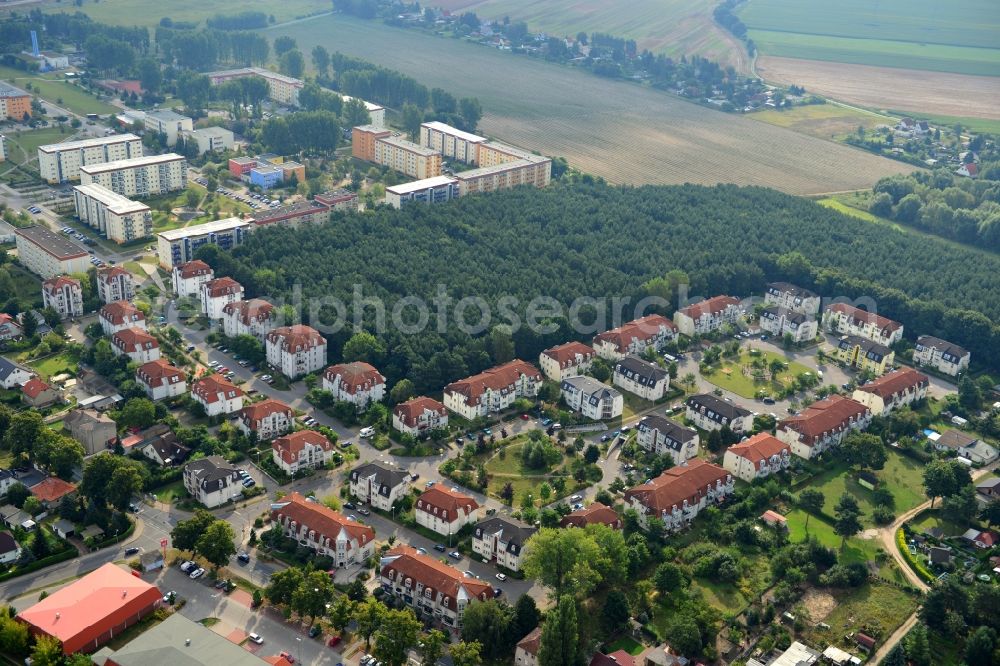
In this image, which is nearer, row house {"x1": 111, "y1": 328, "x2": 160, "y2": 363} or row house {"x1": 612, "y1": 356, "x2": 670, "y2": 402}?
row house {"x1": 111, "y1": 328, "x2": 160, "y2": 363}

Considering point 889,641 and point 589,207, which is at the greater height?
point 589,207

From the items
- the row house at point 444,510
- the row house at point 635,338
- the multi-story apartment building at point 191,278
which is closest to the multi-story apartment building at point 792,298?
the row house at point 635,338

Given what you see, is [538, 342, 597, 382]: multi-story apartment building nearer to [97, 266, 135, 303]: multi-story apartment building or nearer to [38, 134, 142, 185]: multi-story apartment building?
[97, 266, 135, 303]: multi-story apartment building

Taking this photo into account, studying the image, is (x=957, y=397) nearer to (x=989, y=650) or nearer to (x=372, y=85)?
(x=989, y=650)

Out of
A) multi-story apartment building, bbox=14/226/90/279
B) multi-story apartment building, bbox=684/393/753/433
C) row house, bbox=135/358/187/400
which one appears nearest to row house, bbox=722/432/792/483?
multi-story apartment building, bbox=684/393/753/433

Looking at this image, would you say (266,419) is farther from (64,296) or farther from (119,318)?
(64,296)

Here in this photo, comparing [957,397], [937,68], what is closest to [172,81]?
[957,397]
